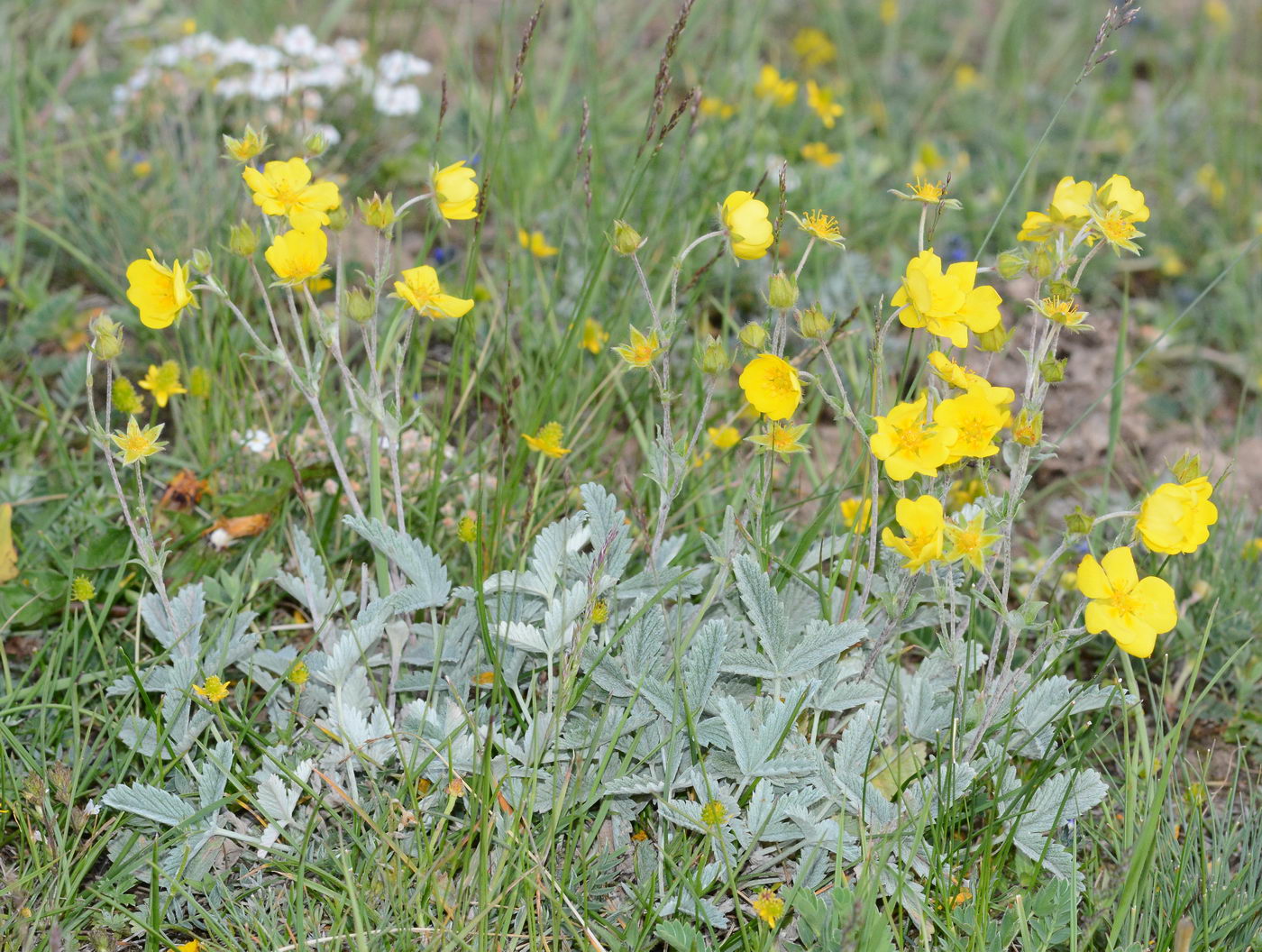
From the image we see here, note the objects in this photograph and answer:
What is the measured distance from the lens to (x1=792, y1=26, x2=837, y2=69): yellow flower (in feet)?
13.3

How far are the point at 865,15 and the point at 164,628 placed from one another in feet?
11.9

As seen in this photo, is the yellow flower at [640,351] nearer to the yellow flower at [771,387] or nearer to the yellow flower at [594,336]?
the yellow flower at [771,387]

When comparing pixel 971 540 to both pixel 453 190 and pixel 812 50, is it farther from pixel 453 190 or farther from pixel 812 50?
pixel 812 50

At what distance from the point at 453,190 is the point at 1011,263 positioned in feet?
2.68

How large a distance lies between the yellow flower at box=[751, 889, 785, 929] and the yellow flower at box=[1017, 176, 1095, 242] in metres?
0.99

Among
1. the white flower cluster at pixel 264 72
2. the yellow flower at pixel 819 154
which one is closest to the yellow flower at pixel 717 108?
the yellow flower at pixel 819 154

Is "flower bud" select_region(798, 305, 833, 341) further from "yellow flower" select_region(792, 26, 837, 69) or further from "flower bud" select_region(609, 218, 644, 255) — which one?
"yellow flower" select_region(792, 26, 837, 69)

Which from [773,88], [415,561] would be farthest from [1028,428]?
[773,88]

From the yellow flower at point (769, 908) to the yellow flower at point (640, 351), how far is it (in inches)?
30.6

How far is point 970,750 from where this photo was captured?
5.54 feet

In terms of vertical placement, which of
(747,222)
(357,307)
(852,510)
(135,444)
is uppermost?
(747,222)

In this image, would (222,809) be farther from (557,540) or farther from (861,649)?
(861,649)

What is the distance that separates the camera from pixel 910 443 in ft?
4.88

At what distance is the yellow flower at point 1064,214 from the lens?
5.13 ft
